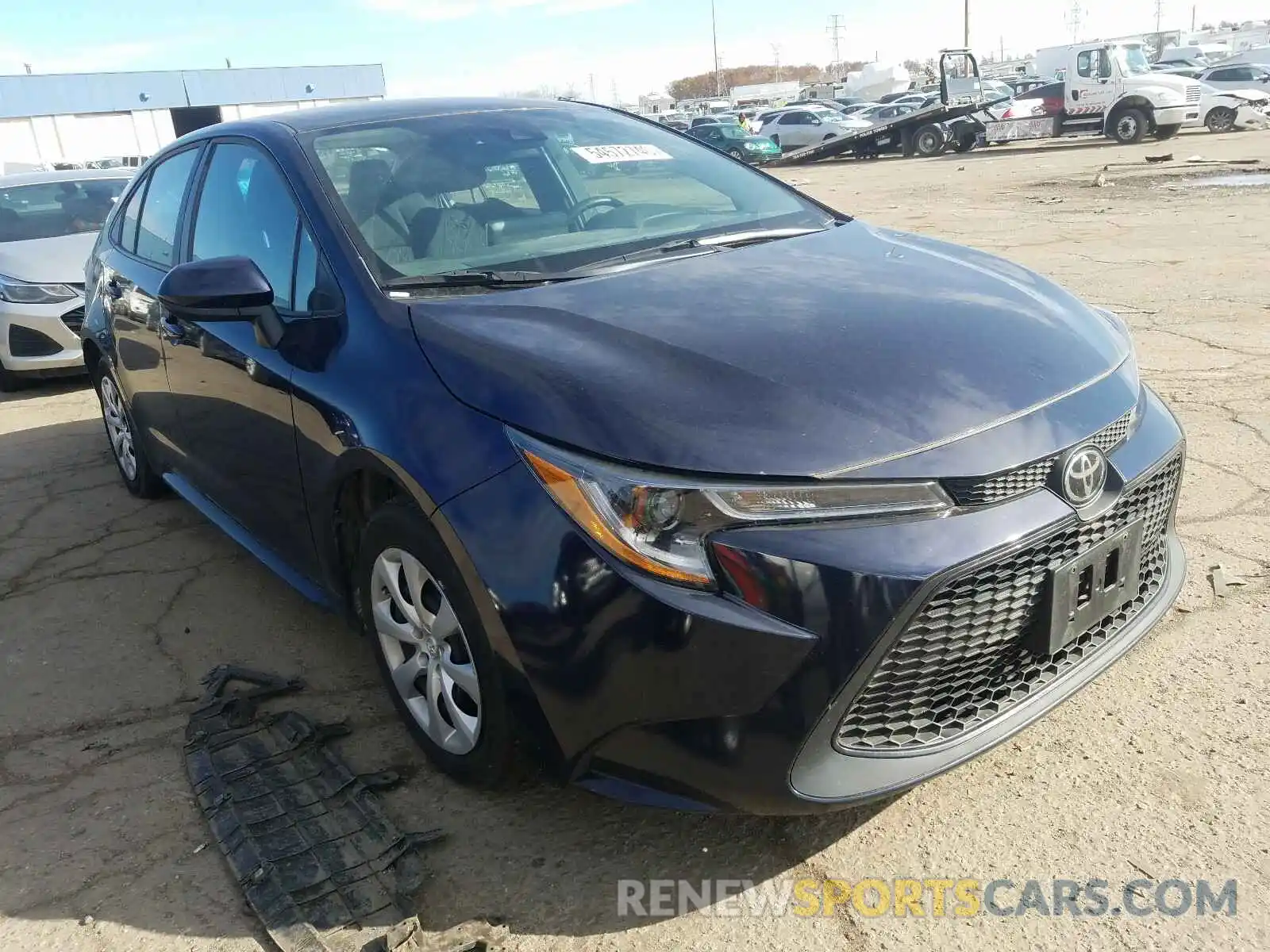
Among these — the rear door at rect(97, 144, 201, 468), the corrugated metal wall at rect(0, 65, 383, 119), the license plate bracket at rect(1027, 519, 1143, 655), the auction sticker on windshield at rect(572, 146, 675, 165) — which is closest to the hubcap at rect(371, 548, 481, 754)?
the license plate bracket at rect(1027, 519, 1143, 655)

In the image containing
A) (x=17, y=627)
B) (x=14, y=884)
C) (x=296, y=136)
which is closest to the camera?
(x=14, y=884)

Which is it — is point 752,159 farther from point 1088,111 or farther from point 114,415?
point 114,415

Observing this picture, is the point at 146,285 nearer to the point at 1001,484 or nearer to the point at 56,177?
the point at 1001,484

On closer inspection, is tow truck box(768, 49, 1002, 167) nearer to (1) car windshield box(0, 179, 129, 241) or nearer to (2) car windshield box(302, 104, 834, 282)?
(1) car windshield box(0, 179, 129, 241)

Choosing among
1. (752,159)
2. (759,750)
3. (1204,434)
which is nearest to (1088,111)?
(752,159)

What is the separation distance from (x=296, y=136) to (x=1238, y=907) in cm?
304

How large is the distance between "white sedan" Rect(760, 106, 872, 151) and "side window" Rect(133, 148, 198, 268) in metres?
31.1

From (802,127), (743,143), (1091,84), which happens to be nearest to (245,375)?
(1091,84)

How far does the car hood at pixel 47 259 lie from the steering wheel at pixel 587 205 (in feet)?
16.6

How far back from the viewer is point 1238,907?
2000 mm

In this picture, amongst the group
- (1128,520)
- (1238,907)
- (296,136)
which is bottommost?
(1238,907)

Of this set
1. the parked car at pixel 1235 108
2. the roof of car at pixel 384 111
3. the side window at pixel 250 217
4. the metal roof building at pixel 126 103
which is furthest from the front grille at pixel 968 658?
the metal roof building at pixel 126 103

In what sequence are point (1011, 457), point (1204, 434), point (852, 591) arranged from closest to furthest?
point (852, 591) < point (1011, 457) < point (1204, 434)

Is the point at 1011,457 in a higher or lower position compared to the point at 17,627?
higher
